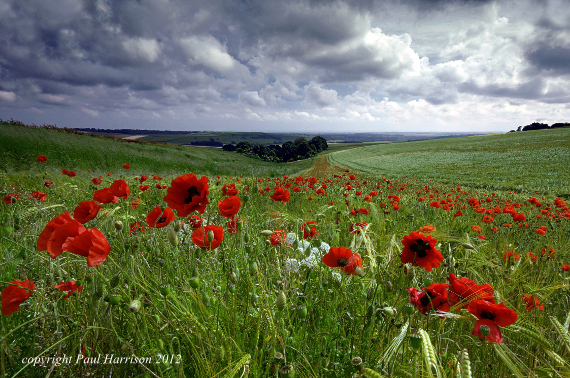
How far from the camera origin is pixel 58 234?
1.09 m

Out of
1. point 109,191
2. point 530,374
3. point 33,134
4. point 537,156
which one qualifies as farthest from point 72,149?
point 537,156

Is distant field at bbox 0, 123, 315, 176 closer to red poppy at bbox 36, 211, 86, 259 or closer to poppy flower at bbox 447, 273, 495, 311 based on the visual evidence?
red poppy at bbox 36, 211, 86, 259

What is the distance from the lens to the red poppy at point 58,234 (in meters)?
1.08

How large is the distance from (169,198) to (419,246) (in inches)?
61.5

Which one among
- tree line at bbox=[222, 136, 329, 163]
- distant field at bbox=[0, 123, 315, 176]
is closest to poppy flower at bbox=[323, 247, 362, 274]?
distant field at bbox=[0, 123, 315, 176]

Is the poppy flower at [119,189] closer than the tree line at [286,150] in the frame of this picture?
Yes

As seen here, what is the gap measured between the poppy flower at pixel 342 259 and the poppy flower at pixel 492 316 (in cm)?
54

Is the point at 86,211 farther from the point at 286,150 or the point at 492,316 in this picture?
the point at 286,150

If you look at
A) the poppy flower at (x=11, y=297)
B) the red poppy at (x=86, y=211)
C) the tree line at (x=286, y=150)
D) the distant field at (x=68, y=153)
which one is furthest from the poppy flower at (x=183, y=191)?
the tree line at (x=286, y=150)

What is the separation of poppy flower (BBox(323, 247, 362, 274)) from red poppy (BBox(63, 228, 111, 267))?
42.1 inches

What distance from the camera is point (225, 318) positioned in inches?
54.0

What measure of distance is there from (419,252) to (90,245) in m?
1.67

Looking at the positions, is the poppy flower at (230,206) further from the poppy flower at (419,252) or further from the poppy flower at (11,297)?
the poppy flower at (419,252)

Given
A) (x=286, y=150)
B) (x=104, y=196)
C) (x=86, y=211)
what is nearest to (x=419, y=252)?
(x=86, y=211)
